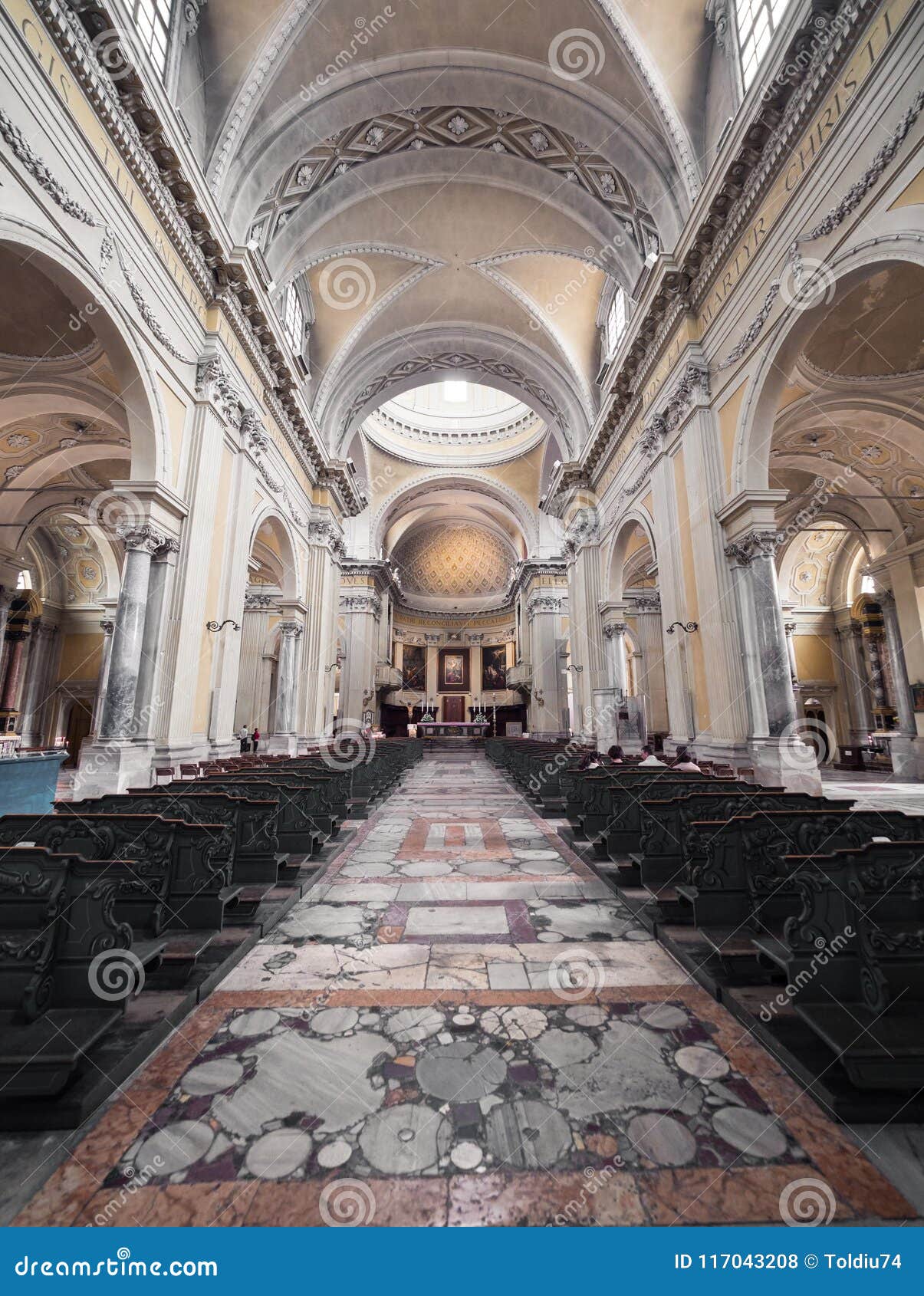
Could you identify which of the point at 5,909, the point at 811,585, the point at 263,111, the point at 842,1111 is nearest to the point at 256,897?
the point at 5,909

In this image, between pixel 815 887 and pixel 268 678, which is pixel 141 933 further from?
pixel 268 678

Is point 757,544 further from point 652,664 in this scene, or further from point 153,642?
point 652,664

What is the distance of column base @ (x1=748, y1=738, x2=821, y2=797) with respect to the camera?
6.73 m

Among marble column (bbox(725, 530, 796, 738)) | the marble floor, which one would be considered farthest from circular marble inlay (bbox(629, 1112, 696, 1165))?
marble column (bbox(725, 530, 796, 738))

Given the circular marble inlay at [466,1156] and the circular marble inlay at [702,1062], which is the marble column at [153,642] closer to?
the circular marble inlay at [466,1156]

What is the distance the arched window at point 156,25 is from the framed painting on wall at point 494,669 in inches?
1171

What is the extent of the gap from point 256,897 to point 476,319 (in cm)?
1726

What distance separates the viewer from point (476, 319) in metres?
16.2

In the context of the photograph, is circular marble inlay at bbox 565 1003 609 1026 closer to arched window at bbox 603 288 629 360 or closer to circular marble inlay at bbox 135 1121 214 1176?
circular marble inlay at bbox 135 1121 214 1176

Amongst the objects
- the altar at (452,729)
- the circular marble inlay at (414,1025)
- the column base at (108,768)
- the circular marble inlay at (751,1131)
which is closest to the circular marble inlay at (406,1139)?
the circular marble inlay at (414,1025)

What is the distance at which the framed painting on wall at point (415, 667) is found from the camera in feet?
115

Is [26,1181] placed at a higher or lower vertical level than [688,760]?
lower

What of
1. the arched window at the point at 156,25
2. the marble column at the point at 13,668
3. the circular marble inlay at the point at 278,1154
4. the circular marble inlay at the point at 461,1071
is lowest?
the circular marble inlay at the point at 278,1154

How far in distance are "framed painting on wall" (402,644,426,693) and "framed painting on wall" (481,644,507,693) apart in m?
3.94
